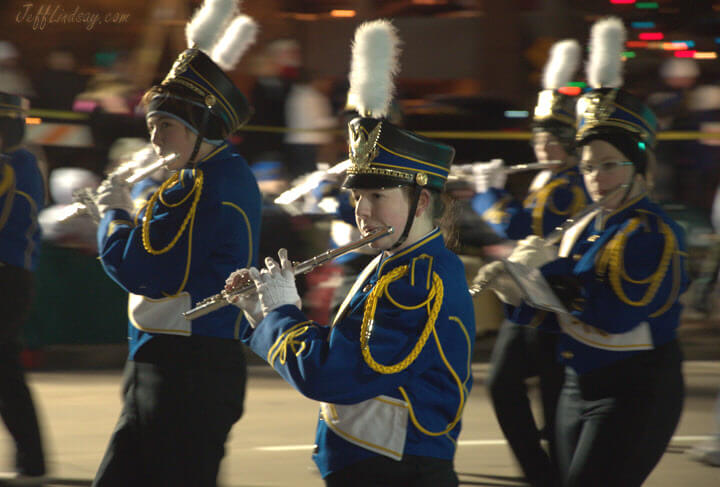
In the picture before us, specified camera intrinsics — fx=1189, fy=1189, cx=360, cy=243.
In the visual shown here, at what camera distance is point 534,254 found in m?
4.26

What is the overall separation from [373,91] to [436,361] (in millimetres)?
785

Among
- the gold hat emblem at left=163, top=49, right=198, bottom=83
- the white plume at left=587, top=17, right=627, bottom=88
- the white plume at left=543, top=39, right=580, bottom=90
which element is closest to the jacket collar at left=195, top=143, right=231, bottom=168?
the gold hat emblem at left=163, top=49, right=198, bottom=83

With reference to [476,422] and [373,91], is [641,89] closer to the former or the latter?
[476,422]

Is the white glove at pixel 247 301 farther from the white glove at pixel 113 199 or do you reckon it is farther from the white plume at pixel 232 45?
the white plume at pixel 232 45

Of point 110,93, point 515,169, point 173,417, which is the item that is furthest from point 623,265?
point 110,93

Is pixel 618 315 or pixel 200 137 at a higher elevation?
pixel 200 137

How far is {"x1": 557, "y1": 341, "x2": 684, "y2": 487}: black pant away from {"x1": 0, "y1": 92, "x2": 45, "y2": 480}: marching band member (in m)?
2.52

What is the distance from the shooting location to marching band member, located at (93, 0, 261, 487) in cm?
389

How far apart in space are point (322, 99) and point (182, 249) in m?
6.43

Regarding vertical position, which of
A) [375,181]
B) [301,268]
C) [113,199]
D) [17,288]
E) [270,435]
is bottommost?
[270,435]

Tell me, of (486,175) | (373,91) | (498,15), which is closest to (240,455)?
(486,175)

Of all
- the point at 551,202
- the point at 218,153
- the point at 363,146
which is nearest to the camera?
the point at 363,146

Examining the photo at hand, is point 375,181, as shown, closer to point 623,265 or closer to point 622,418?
point 623,265

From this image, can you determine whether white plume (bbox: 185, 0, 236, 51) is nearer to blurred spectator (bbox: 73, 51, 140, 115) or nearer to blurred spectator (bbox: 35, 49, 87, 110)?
blurred spectator (bbox: 73, 51, 140, 115)
